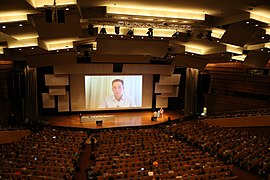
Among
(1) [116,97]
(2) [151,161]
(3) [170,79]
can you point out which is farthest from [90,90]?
(2) [151,161]

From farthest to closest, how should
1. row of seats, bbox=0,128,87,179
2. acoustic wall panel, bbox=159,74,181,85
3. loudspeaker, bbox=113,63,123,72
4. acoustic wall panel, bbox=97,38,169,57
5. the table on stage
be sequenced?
acoustic wall panel, bbox=159,74,181,85 → loudspeaker, bbox=113,63,123,72 → the table on stage → acoustic wall panel, bbox=97,38,169,57 → row of seats, bbox=0,128,87,179

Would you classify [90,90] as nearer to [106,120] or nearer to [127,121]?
[106,120]

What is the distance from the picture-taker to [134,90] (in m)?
25.5

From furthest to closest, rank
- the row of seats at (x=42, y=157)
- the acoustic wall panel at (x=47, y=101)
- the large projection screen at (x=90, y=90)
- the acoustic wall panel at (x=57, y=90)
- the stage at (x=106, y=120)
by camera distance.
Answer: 1. the large projection screen at (x=90, y=90)
2. the acoustic wall panel at (x=47, y=101)
3. the acoustic wall panel at (x=57, y=90)
4. the stage at (x=106, y=120)
5. the row of seats at (x=42, y=157)

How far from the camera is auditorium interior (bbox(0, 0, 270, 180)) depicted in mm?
9398

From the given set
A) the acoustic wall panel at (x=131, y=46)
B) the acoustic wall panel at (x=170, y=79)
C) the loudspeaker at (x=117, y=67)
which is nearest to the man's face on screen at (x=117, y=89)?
the loudspeaker at (x=117, y=67)

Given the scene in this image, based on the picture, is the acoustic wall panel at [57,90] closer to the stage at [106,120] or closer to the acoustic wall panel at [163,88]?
the stage at [106,120]

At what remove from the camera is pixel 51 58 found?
18.2 m

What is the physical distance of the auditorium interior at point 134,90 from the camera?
940 cm

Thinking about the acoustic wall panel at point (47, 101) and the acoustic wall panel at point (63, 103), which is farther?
the acoustic wall panel at point (63, 103)

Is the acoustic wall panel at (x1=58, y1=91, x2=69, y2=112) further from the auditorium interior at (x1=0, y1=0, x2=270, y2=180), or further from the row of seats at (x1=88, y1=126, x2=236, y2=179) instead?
the row of seats at (x1=88, y1=126, x2=236, y2=179)

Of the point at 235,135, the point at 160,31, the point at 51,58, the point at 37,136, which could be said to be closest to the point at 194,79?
the point at 235,135

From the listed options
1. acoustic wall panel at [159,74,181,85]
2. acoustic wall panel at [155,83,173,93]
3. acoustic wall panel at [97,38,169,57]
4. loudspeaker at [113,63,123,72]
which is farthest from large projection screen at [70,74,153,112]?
acoustic wall panel at [97,38,169,57]

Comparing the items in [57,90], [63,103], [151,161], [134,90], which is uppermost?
[57,90]
